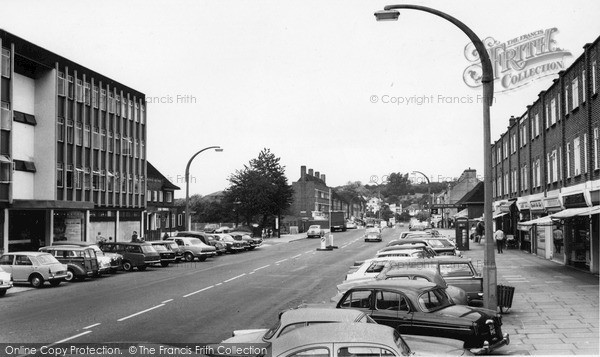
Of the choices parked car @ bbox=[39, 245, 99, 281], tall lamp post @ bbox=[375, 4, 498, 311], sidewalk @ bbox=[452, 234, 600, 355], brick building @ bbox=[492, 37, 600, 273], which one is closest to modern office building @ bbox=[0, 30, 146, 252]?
parked car @ bbox=[39, 245, 99, 281]

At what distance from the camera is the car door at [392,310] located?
1021cm

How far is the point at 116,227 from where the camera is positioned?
153ft

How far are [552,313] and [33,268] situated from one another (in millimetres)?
18406

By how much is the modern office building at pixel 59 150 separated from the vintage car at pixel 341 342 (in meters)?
28.2

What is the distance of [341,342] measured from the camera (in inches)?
266

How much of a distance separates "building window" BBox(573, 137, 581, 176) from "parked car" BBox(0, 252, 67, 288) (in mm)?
21944

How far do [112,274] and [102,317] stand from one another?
13737mm

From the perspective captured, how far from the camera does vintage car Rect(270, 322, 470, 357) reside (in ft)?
22.0

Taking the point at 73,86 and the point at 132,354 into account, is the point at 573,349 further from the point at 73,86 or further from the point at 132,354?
the point at 73,86

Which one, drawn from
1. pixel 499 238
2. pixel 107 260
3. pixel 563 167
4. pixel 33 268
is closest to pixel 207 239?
pixel 107 260

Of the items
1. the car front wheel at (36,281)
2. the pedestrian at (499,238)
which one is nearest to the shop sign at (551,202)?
the pedestrian at (499,238)

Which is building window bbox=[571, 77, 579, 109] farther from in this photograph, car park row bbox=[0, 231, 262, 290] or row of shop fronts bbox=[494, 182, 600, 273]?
car park row bbox=[0, 231, 262, 290]

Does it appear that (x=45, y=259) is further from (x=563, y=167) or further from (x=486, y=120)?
(x=563, y=167)

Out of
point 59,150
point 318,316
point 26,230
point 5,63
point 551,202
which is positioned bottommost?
point 318,316
